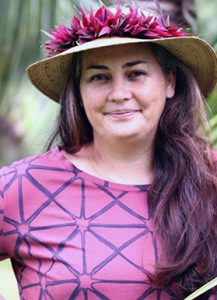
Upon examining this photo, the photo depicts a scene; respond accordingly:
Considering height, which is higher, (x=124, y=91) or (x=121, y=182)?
(x=124, y=91)

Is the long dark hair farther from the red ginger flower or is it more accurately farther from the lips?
the lips

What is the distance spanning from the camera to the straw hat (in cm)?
231

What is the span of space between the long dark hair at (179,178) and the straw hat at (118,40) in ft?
0.12

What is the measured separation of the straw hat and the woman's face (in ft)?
0.15

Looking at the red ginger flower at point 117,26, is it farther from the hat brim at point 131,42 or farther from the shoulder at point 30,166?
the shoulder at point 30,166

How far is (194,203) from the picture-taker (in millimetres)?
2348

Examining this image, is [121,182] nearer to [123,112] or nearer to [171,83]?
[123,112]

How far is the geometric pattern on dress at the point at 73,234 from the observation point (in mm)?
2248

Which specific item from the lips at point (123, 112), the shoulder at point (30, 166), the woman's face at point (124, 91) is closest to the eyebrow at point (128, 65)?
the woman's face at point (124, 91)

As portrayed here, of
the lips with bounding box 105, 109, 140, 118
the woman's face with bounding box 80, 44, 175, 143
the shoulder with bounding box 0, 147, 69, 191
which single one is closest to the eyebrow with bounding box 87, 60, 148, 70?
the woman's face with bounding box 80, 44, 175, 143

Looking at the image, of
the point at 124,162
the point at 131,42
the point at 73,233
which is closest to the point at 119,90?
the point at 131,42

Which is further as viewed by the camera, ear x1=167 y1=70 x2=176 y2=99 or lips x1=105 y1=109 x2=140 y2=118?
ear x1=167 y1=70 x2=176 y2=99

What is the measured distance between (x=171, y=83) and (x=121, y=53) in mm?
195

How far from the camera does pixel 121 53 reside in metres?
2.34
